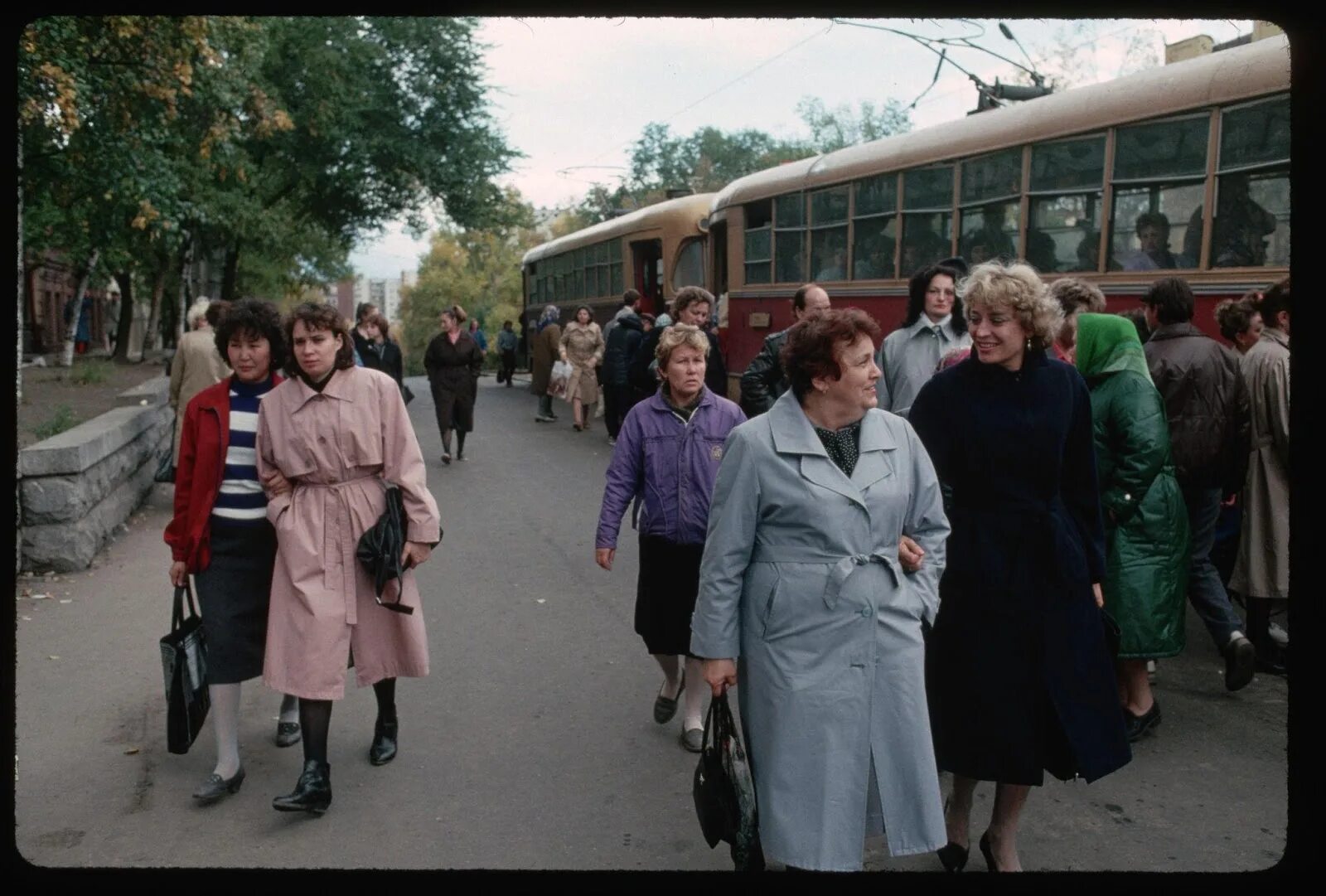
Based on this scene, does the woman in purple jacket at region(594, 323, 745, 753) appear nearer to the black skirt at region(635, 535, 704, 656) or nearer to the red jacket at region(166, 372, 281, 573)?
the black skirt at region(635, 535, 704, 656)

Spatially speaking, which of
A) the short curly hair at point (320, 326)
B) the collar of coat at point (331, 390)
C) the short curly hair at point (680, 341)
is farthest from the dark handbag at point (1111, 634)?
the short curly hair at point (320, 326)

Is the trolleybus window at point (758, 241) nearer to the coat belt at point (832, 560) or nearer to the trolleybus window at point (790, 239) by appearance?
the trolleybus window at point (790, 239)

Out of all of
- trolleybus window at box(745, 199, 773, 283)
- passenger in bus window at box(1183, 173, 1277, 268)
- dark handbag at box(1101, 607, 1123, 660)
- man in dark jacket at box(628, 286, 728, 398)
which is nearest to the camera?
dark handbag at box(1101, 607, 1123, 660)

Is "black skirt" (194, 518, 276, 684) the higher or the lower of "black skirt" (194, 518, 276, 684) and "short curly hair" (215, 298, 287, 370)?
the lower

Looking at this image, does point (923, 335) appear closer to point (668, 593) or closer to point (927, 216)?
point (668, 593)

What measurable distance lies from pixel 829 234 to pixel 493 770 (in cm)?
954

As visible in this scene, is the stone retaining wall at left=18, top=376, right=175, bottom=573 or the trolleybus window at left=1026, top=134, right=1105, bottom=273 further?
the trolleybus window at left=1026, top=134, right=1105, bottom=273

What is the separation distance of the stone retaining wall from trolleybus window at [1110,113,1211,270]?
23.5ft

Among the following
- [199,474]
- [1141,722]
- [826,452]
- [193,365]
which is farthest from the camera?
[193,365]

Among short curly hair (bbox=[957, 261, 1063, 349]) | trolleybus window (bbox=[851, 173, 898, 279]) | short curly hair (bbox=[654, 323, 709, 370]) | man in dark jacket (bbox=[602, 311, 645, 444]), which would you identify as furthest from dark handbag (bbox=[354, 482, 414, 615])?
man in dark jacket (bbox=[602, 311, 645, 444])

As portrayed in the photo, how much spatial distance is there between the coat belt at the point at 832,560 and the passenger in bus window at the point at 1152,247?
6.11 m

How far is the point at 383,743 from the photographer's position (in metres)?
5.23

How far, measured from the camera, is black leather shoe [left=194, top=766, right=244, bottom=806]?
4.75 m

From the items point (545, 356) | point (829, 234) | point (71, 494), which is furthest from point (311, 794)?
point (545, 356)
